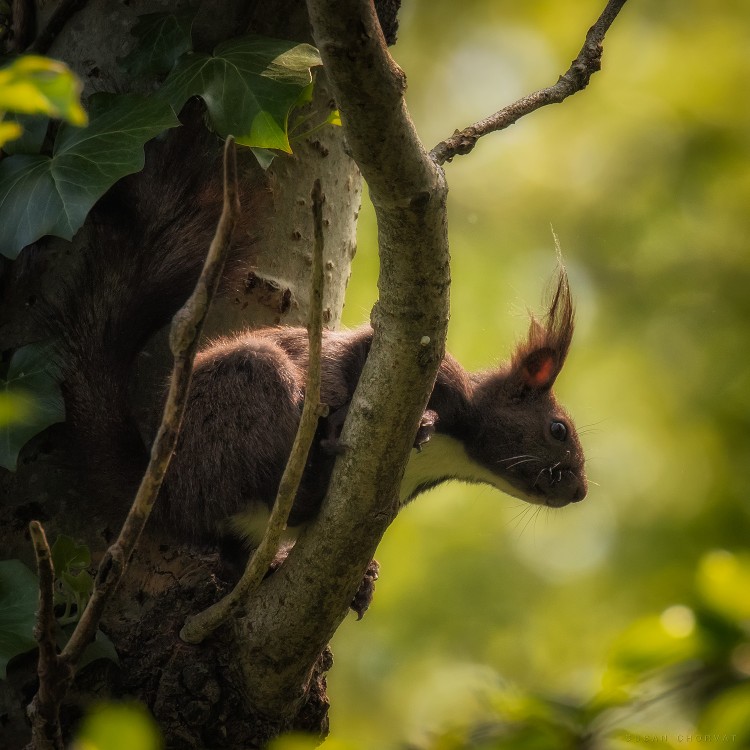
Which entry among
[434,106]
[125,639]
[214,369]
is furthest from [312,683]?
[434,106]

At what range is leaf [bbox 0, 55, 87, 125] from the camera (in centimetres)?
97

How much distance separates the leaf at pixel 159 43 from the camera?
8.65 ft

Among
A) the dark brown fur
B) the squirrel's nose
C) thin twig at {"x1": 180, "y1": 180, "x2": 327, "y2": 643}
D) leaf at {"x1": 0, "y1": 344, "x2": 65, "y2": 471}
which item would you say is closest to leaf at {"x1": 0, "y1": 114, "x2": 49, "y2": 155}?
leaf at {"x1": 0, "y1": 344, "x2": 65, "y2": 471}

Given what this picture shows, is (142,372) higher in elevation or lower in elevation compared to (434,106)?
lower

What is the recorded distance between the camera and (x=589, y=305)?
6.46 m

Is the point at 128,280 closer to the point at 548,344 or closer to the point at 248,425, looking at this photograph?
the point at 248,425

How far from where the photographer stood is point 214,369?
9.00 ft

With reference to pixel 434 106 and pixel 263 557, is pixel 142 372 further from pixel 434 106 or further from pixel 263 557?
pixel 434 106

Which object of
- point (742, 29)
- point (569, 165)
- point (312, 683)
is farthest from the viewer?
point (569, 165)

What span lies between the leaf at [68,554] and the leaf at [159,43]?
50.7 inches

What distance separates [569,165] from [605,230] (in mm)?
588

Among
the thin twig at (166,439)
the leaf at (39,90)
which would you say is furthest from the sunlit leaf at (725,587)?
the thin twig at (166,439)

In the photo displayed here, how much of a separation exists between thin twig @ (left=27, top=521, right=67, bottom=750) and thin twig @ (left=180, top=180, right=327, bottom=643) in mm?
482

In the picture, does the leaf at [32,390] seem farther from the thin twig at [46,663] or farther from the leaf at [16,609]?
the thin twig at [46,663]
